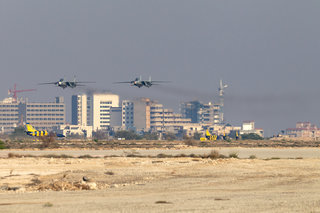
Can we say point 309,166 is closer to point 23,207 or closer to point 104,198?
point 104,198

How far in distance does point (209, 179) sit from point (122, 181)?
5440mm

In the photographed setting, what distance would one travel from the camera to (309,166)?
50938mm

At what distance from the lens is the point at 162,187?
3828 centimetres

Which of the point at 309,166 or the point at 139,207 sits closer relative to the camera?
the point at 139,207

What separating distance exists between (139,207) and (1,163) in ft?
108

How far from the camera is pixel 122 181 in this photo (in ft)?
141

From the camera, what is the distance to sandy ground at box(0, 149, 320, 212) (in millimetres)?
29125

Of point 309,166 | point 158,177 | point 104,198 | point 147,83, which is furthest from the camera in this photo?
point 147,83

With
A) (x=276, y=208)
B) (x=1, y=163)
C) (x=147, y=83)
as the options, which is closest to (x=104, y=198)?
(x=276, y=208)

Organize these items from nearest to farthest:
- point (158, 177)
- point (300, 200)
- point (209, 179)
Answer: point (300, 200) < point (209, 179) < point (158, 177)

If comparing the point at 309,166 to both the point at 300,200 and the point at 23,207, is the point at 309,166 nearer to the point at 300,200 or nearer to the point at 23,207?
the point at 300,200

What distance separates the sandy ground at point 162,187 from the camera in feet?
95.6

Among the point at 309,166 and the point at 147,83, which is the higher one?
the point at 147,83

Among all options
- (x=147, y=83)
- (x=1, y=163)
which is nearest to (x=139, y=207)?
(x=1, y=163)
